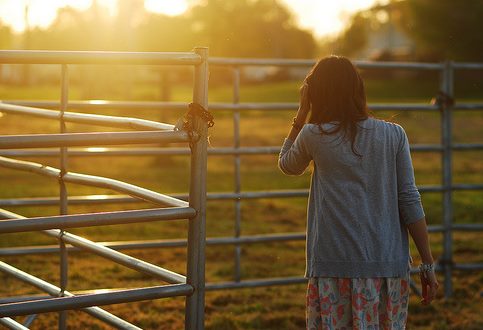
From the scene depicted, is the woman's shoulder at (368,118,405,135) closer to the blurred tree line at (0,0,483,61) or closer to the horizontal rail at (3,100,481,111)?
the blurred tree line at (0,0,483,61)

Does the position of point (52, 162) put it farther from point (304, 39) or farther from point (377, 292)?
point (304, 39)

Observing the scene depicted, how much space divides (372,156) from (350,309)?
1.77 ft

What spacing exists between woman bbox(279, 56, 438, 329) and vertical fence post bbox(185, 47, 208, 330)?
559 mm

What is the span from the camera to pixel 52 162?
15289 mm

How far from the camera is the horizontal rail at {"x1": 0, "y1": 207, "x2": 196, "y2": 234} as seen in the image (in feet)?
8.69

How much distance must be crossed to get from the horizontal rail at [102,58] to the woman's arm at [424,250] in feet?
3.45

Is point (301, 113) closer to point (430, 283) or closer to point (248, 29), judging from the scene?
point (430, 283)

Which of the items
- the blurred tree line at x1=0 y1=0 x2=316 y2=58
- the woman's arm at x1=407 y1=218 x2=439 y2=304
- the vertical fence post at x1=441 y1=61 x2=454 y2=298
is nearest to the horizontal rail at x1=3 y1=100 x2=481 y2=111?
the vertical fence post at x1=441 y1=61 x2=454 y2=298

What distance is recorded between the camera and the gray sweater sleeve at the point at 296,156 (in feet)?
11.3

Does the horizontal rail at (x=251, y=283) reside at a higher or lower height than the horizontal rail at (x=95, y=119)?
lower

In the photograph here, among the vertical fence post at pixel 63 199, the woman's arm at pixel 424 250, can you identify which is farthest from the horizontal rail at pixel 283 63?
the woman's arm at pixel 424 250

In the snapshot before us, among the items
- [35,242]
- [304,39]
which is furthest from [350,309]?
[304,39]

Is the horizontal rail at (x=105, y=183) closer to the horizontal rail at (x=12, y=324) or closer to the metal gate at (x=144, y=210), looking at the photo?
the metal gate at (x=144, y=210)

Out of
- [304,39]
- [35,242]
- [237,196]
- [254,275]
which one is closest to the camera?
Answer: [237,196]
